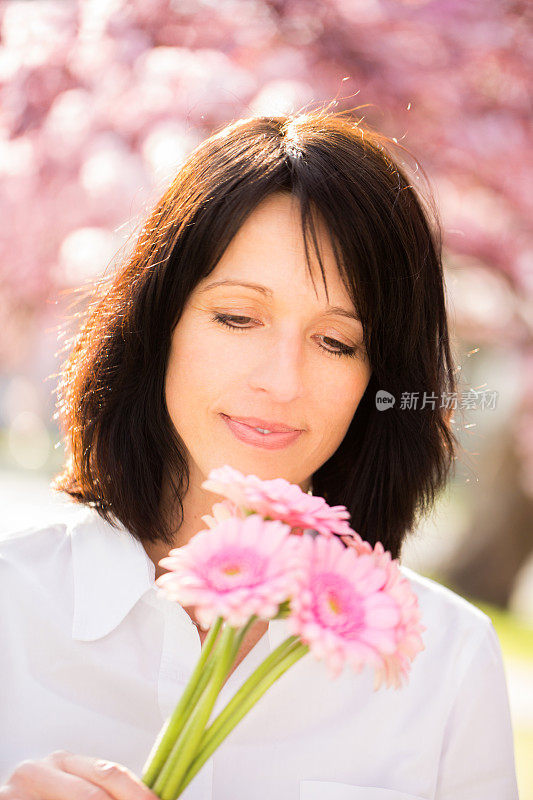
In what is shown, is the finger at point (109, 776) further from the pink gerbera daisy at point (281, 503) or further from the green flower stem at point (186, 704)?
the pink gerbera daisy at point (281, 503)

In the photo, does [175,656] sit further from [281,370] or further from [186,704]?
[186,704]

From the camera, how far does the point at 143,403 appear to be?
1.69 meters

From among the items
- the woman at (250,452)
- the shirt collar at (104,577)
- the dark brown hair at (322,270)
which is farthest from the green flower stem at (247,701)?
the dark brown hair at (322,270)

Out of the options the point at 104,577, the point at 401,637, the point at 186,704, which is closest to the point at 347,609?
the point at 401,637

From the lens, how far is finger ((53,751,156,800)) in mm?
885

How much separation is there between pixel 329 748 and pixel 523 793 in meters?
3.13

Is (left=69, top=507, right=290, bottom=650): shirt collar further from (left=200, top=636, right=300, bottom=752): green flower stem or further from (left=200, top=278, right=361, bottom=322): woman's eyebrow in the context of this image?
(left=200, top=636, right=300, bottom=752): green flower stem

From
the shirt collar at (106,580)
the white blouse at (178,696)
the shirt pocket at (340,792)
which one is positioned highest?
the shirt collar at (106,580)

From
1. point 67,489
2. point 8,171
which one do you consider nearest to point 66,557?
point 67,489

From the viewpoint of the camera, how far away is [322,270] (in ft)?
4.61

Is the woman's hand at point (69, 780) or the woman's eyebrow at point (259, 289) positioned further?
the woman's eyebrow at point (259, 289)

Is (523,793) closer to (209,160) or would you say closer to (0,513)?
(209,160)

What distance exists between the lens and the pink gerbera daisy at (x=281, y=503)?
0.81 m

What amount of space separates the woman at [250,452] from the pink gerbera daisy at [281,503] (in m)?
0.52
